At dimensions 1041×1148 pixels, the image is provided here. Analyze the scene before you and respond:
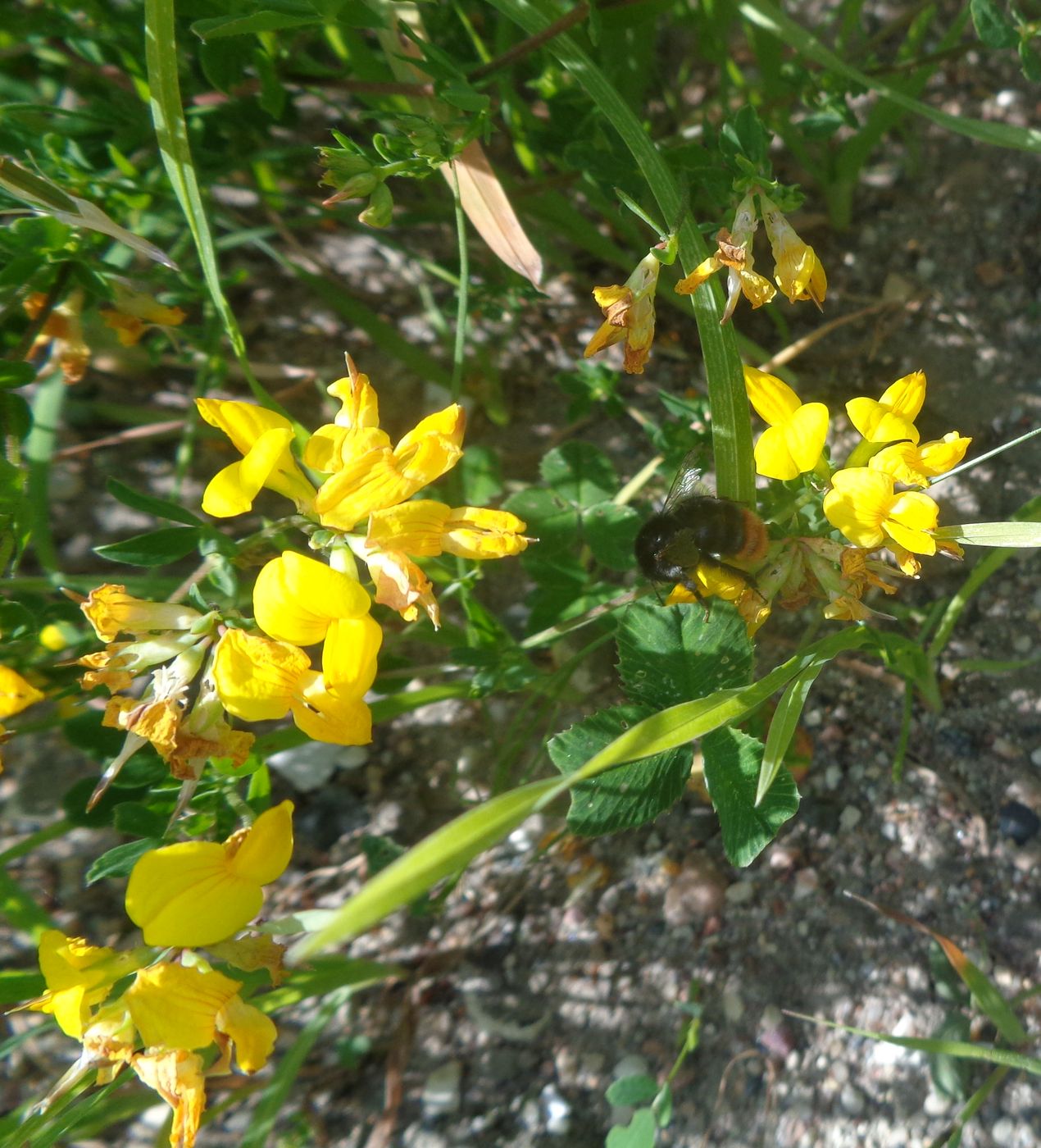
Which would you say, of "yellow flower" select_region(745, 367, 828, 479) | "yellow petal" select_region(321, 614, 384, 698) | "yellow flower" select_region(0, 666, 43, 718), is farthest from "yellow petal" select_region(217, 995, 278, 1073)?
"yellow flower" select_region(745, 367, 828, 479)

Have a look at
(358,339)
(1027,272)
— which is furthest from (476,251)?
(1027,272)

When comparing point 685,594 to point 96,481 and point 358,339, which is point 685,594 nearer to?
point 358,339

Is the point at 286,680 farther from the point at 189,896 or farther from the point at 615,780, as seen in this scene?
the point at 615,780

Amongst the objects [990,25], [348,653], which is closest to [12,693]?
[348,653]

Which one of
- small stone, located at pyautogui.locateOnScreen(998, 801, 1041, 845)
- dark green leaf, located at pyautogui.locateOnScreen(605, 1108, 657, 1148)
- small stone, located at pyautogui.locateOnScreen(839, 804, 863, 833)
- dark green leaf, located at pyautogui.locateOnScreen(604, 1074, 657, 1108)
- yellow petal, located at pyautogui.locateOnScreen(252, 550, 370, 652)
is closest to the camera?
yellow petal, located at pyautogui.locateOnScreen(252, 550, 370, 652)

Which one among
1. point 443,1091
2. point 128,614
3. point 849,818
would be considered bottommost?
point 443,1091

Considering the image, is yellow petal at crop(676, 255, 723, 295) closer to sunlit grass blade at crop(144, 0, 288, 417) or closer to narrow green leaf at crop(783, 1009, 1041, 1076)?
sunlit grass blade at crop(144, 0, 288, 417)

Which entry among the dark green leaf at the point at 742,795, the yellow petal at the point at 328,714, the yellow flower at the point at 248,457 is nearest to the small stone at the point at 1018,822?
the dark green leaf at the point at 742,795
